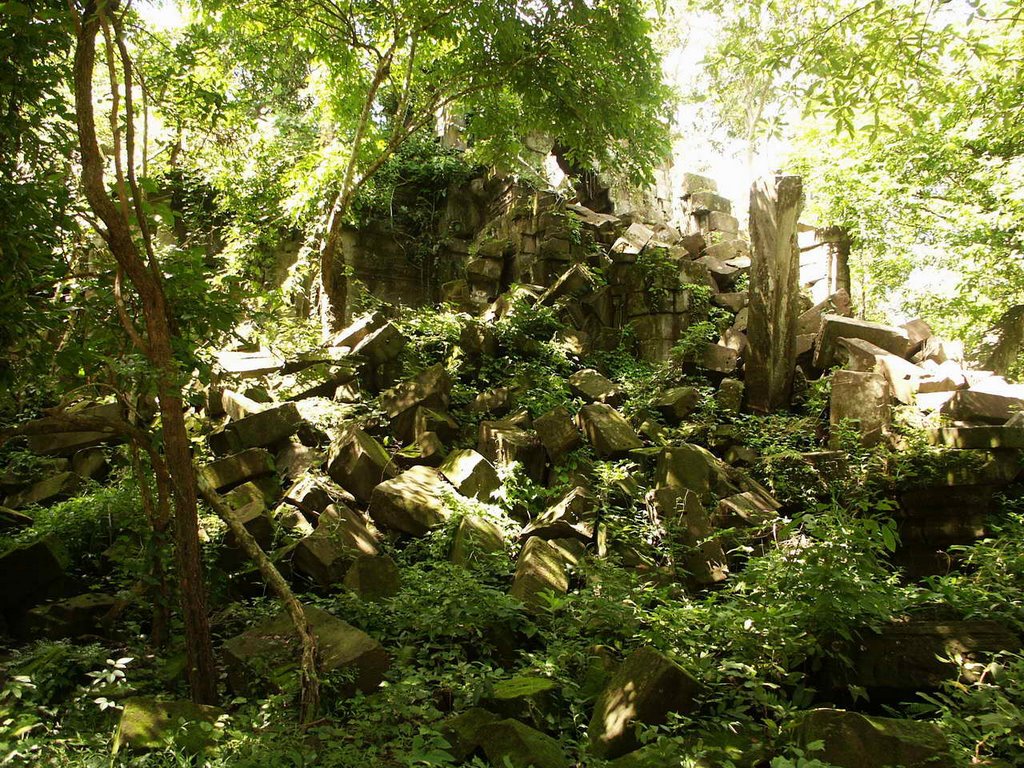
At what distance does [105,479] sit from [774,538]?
6749mm

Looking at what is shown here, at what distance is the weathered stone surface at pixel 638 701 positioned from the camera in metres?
3.17

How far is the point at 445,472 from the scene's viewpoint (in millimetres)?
6879

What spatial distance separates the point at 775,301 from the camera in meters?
8.76

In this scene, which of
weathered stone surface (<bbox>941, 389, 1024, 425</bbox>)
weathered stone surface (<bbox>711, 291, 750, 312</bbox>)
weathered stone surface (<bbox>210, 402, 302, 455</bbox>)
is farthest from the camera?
weathered stone surface (<bbox>711, 291, 750, 312</bbox>)

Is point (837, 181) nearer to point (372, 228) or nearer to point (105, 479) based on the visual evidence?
point (372, 228)

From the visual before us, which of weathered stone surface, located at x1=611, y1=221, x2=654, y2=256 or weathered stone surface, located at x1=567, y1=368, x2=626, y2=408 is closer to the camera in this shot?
weathered stone surface, located at x1=567, y1=368, x2=626, y2=408

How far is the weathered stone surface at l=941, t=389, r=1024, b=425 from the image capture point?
703cm

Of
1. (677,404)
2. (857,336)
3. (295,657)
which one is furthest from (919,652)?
(857,336)

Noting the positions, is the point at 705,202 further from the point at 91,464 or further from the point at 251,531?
the point at 91,464

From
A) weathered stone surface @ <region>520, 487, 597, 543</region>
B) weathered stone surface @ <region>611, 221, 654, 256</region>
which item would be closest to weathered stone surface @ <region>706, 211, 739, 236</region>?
weathered stone surface @ <region>611, 221, 654, 256</region>

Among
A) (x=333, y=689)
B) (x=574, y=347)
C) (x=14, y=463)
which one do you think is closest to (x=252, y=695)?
(x=333, y=689)

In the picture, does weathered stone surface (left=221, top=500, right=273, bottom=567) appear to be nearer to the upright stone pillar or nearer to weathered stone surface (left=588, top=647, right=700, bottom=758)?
weathered stone surface (left=588, top=647, right=700, bottom=758)

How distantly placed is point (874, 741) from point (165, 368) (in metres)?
3.98

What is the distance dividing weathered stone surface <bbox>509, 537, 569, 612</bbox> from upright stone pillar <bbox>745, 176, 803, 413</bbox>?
4.60 metres
